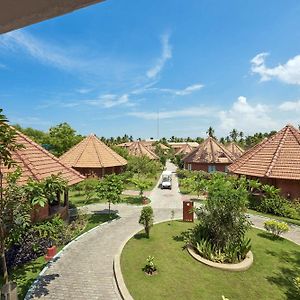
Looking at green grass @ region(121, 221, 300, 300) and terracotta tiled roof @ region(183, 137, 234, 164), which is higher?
terracotta tiled roof @ region(183, 137, 234, 164)

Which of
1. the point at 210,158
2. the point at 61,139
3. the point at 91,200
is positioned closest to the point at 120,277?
the point at 91,200

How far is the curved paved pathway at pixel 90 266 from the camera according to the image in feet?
33.7

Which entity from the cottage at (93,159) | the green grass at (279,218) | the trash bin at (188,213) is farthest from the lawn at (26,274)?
the cottage at (93,159)

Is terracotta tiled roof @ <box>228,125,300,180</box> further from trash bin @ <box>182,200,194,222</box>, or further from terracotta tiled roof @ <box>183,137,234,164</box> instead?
terracotta tiled roof @ <box>183,137,234,164</box>

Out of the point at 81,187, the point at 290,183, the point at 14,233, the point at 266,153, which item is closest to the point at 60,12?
the point at 14,233

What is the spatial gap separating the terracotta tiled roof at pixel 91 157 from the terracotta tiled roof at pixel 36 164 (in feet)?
52.8

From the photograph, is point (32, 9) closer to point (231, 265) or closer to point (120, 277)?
point (120, 277)

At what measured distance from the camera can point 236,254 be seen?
12664 mm

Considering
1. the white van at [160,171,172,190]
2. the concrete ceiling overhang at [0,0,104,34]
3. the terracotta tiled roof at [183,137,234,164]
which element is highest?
the terracotta tiled roof at [183,137,234,164]

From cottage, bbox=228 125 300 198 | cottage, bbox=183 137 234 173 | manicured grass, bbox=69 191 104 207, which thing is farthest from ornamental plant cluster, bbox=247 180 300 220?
cottage, bbox=183 137 234 173

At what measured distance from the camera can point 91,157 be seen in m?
36.2

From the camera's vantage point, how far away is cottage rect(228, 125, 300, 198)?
75.2ft

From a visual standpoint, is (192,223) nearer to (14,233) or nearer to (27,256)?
(27,256)

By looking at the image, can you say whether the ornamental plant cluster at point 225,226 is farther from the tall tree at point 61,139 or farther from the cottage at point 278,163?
the tall tree at point 61,139
